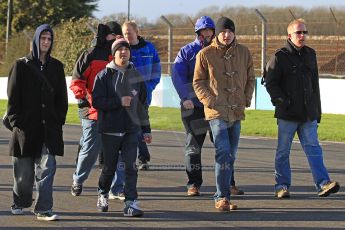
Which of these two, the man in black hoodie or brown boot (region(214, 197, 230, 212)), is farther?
the man in black hoodie

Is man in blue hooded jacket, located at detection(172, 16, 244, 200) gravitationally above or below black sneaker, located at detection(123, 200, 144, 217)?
above

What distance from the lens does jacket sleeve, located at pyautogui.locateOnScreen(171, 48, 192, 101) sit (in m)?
9.14

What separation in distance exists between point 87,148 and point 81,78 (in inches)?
29.9

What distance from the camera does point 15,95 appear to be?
7625mm

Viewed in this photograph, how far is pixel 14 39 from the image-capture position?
4131 centimetres

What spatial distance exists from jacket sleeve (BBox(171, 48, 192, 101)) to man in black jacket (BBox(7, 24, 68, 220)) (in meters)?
1.70

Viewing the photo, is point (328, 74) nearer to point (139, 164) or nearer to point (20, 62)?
point (139, 164)

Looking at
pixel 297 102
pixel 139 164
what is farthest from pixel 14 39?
pixel 297 102

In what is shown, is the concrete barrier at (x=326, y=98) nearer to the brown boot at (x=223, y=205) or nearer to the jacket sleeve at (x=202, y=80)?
the jacket sleeve at (x=202, y=80)

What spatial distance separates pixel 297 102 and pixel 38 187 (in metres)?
3.01

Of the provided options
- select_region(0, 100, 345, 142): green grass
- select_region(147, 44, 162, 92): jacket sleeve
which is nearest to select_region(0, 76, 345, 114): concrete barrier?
select_region(0, 100, 345, 142): green grass

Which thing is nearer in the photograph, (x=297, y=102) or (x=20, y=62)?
(x=20, y=62)

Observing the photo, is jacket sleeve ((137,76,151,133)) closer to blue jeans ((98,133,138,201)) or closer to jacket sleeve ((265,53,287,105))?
blue jeans ((98,133,138,201))

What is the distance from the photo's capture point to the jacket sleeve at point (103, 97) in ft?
26.1
